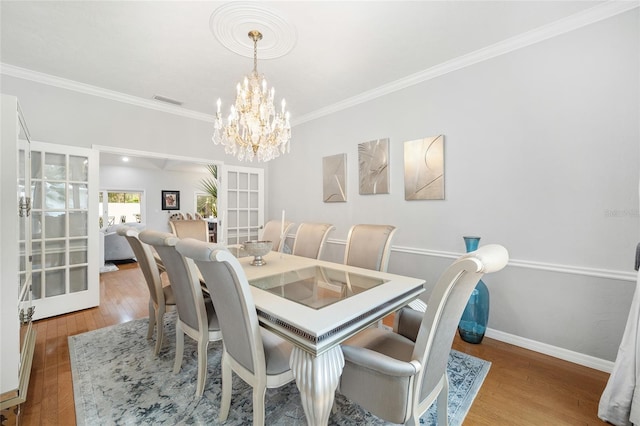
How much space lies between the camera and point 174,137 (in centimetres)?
391

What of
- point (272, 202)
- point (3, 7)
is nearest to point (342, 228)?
point (272, 202)

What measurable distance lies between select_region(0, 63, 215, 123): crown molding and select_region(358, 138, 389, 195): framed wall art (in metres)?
2.56

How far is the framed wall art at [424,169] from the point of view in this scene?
110 inches

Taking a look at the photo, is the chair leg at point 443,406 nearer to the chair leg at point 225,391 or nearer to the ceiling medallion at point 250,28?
the chair leg at point 225,391

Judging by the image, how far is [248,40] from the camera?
7.58ft

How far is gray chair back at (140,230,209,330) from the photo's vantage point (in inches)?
62.1

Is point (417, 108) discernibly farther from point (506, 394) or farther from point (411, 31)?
point (506, 394)

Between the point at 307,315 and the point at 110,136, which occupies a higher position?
the point at 110,136

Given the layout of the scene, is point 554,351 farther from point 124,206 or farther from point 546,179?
point 124,206

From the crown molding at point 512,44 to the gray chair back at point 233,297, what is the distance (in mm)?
2831

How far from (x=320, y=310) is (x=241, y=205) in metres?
3.70

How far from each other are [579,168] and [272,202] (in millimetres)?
4042

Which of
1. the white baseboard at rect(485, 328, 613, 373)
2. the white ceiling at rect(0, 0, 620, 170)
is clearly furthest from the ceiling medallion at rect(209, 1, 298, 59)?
the white baseboard at rect(485, 328, 613, 373)

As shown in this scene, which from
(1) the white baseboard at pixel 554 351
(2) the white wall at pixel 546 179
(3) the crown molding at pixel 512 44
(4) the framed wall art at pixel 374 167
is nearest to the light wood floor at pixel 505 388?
(1) the white baseboard at pixel 554 351
